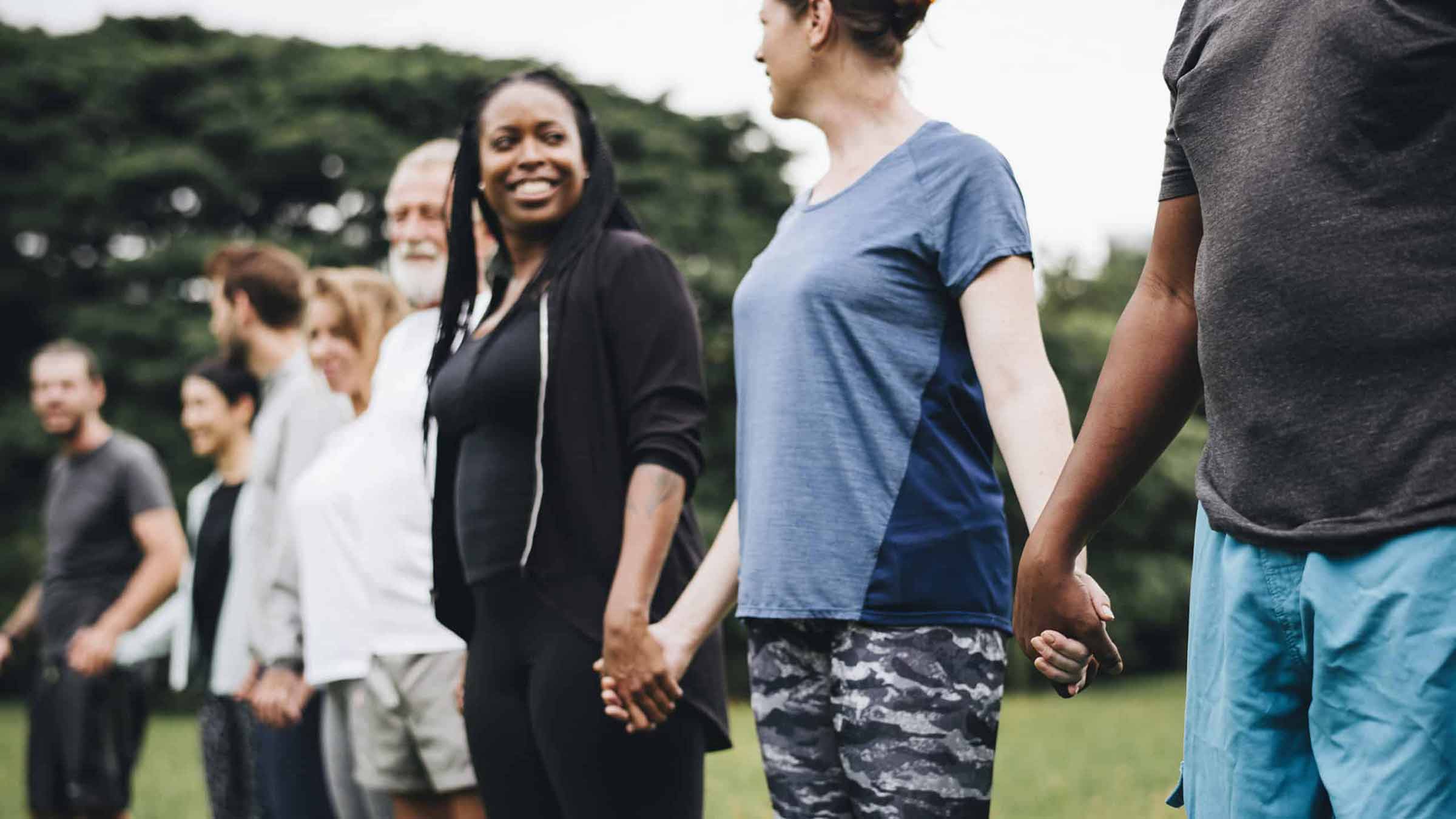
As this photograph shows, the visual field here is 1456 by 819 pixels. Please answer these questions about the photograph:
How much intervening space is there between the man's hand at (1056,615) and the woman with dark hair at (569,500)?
947 mm

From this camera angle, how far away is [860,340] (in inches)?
96.7

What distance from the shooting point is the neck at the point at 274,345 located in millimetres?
5656

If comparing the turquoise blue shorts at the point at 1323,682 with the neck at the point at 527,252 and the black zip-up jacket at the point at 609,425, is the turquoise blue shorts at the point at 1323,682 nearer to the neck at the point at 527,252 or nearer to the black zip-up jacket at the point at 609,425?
the black zip-up jacket at the point at 609,425

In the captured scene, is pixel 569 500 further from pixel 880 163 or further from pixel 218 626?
pixel 218 626

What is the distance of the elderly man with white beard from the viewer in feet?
12.0

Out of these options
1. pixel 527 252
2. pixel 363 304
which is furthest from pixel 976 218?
pixel 363 304

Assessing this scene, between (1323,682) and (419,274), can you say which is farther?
(419,274)

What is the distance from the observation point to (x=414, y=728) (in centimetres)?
368

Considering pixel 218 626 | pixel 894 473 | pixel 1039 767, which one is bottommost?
pixel 1039 767

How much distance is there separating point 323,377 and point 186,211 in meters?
20.9

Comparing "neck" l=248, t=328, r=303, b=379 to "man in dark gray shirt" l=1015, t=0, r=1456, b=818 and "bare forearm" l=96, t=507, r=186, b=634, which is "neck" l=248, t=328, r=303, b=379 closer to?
"bare forearm" l=96, t=507, r=186, b=634

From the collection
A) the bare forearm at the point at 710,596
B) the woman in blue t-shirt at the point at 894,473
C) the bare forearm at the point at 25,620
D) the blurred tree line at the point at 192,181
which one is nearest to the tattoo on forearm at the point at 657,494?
the bare forearm at the point at 710,596

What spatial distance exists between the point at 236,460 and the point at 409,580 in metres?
2.29

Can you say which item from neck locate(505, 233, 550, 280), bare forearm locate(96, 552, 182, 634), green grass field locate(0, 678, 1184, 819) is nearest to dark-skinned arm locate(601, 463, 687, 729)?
neck locate(505, 233, 550, 280)
